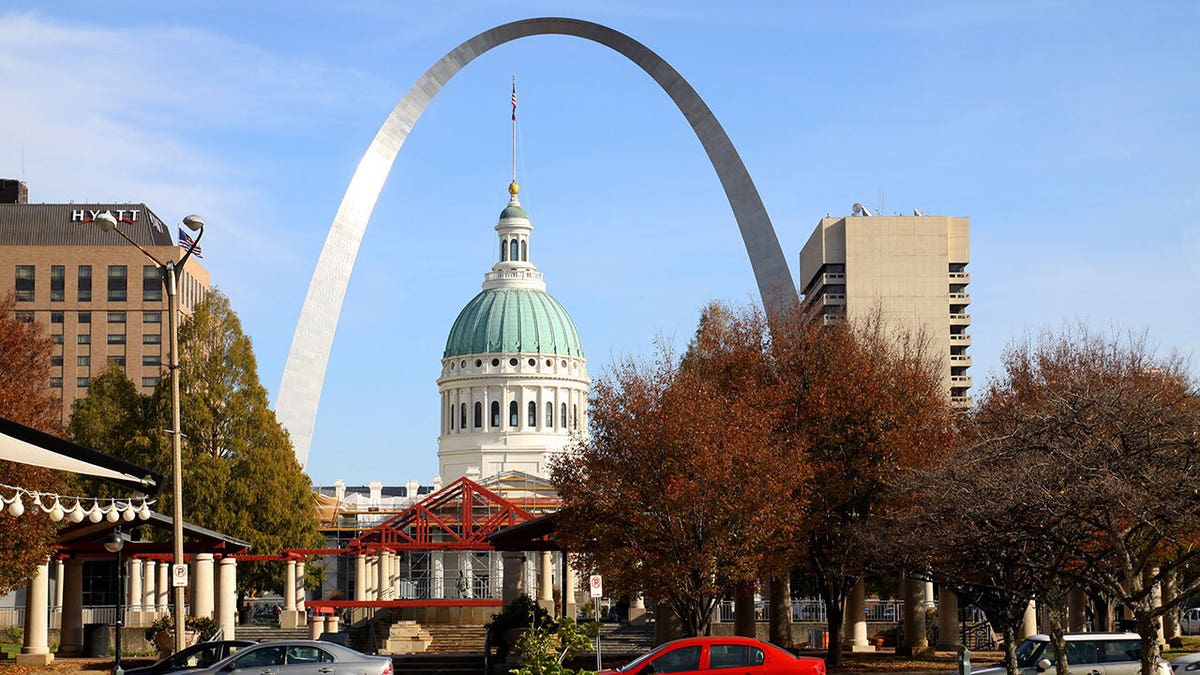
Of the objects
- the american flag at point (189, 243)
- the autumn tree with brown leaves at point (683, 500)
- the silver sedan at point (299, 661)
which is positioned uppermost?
the american flag at point (189, 243)

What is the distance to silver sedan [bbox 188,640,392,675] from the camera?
→ 29641mm

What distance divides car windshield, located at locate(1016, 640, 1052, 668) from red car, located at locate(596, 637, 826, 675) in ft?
18.9

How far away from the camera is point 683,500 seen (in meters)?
39.4

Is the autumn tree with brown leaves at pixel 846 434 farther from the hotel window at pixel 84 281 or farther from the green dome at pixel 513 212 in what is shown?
the green dome at pixel 513 212

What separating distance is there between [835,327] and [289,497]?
29247 mm

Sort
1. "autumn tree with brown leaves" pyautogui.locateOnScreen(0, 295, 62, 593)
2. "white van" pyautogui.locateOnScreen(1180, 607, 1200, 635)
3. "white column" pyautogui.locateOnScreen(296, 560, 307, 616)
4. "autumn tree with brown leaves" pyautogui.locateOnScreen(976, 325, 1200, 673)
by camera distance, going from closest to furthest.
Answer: "autumn tree with brown leaves" pyautogui.locateOnScreen(976, 325, 1200, 673)
"autumn tree with brown leaves" pyautogui.locateOnScreen(0, 295, 62, 593)
"white van" pyautogui.locateOnScreen(1180, 607, 1200, 635)
"white column" pyautogui.locateOnScreen(296, 560, 307, 616)

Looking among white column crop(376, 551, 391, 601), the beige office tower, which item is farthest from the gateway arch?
the beige office tower

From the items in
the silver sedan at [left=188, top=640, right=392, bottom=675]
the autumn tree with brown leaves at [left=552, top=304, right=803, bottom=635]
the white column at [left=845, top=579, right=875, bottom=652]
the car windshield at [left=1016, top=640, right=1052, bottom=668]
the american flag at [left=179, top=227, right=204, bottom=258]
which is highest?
the american flag at [left=179, top=227, right=204, bottom=258]

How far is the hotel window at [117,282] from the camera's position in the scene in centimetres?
12175

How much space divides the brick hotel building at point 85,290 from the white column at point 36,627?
74962mm

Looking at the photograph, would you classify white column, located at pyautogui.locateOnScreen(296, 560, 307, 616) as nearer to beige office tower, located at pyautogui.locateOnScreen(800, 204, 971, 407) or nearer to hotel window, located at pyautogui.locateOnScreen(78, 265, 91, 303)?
hotel window, located at pyautogui.locateOnScreen(78, 265, 91, 303)

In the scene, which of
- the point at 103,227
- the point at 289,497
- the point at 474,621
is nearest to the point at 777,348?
the point at 103,227

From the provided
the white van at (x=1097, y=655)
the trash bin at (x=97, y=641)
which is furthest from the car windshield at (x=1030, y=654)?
the trash bin at (x=97, y=641)

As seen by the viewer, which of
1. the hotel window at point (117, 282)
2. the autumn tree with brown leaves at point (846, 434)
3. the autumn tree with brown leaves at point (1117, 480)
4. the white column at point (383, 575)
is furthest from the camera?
the hotel window at point (117, 282)
